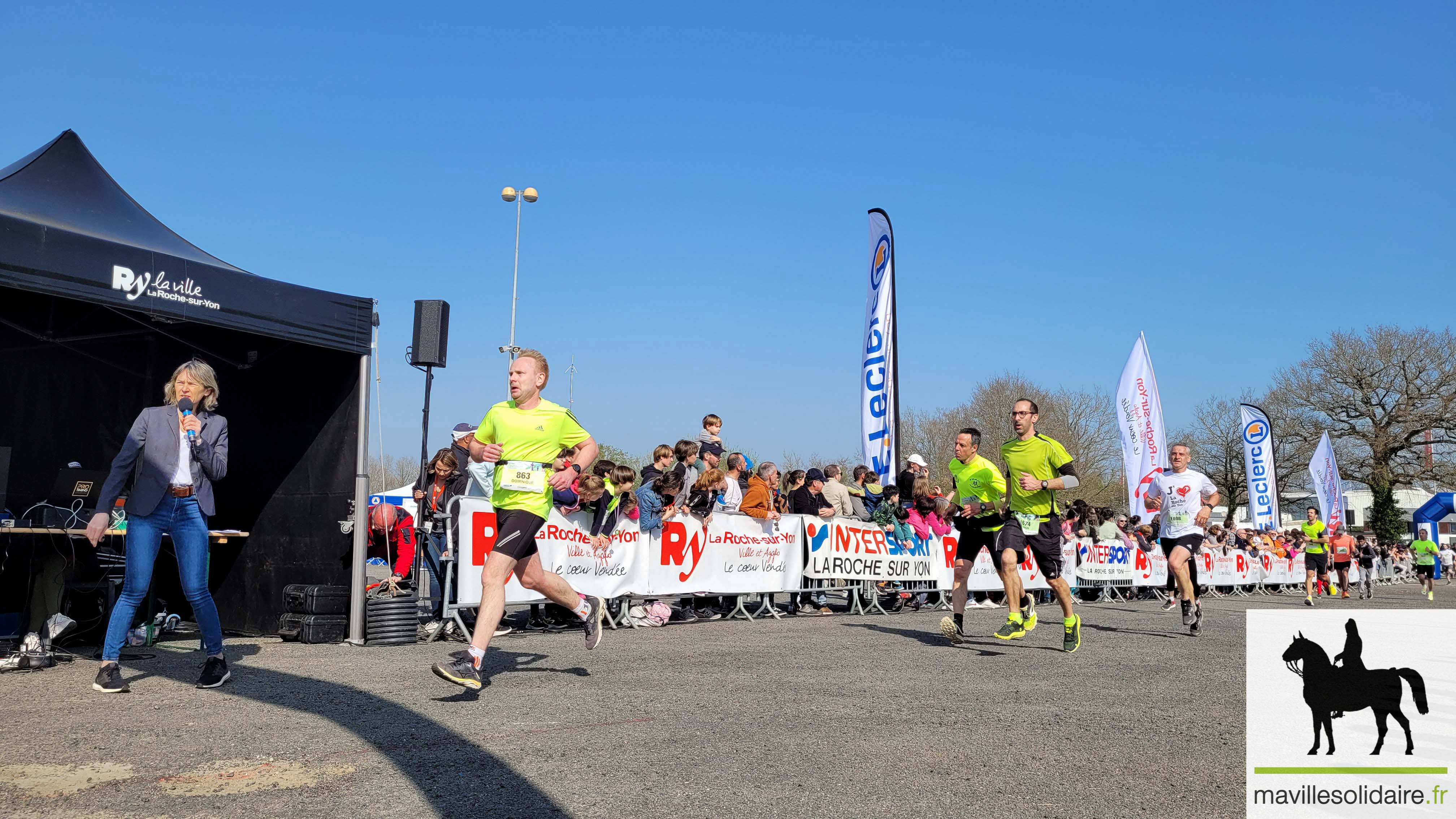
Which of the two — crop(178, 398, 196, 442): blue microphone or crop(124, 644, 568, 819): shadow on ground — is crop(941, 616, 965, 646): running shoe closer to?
crop(124, 644, 568, 819): shadow on ground

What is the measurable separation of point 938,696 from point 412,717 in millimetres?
3005

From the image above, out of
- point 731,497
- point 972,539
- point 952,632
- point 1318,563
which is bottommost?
point 952,632

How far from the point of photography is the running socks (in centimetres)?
690

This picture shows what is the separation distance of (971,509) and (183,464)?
630cm

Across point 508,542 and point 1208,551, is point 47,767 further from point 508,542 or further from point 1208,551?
point 1208,551

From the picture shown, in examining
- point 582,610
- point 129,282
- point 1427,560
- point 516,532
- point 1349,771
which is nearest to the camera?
point 1349,771

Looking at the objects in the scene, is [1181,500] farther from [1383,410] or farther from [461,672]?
[1383,410]

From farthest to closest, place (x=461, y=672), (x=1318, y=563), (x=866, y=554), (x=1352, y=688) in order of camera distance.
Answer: (x=1318, y=563), (x=866, y=554), (x=461, y=672), (x=1352, y=688)

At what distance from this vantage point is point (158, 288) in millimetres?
7551

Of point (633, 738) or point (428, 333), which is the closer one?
point (633, 738)

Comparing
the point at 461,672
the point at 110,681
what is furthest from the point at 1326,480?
the point at 110,681

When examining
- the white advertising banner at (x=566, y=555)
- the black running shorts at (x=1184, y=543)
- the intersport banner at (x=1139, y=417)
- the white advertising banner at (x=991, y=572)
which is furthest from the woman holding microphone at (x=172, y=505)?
the intersport banner at (x=1139, y=417)

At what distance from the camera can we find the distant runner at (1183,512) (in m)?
11.4

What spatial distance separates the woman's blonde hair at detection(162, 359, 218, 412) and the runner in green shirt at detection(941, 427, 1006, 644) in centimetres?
592
